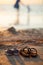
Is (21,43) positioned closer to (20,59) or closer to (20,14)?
(20,59)

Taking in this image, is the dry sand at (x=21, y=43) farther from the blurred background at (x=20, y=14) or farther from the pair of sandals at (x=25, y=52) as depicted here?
the blurred background at (x=20, y=14)

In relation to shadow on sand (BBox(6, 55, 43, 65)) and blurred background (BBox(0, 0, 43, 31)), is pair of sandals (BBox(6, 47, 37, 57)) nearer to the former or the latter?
shadow on sand (BBox(6, 55, 43, 65))

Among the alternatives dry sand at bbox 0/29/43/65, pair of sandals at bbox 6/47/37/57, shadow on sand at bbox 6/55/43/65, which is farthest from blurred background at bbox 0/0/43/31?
shadow on sand at bbox 6/55/43/65

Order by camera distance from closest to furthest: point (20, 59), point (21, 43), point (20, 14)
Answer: point (20, 59) < point (21, 43) < point (20, 14)

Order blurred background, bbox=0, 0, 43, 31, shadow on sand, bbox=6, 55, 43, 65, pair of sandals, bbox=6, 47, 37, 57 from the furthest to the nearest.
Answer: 1. blurred background, bbox=0, 0, 43, 31
2. pair of sandals, bbox=6, 47, 37, 57
3. shadow on sand, bbox=6, 55, 43, 65

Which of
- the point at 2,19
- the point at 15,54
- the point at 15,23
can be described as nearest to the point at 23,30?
the point at 15,23

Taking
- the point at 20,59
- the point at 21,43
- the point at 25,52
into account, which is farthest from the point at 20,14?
the point at 20,59

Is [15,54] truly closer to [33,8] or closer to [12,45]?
[12,45]

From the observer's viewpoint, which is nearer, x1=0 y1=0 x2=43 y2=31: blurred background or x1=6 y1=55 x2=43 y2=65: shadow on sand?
x1=6 y1=55 x2=43 y2=65: shadow on sand

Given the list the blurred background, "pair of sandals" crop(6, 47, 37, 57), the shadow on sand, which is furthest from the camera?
the blurred background
